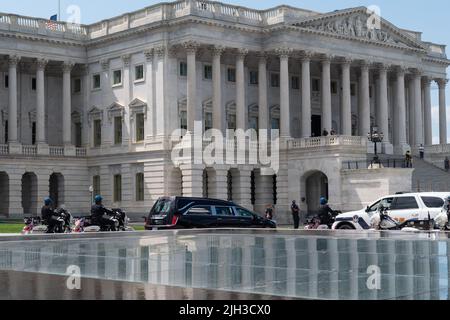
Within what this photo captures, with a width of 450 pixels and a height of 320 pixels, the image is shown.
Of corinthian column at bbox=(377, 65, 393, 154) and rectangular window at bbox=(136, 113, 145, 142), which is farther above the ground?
corinthian column at bbox=(377, 65, 393, 154)

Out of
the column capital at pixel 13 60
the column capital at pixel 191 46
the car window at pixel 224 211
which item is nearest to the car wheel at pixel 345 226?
the car window at pixel 224 211

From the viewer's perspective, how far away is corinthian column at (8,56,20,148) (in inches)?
2908

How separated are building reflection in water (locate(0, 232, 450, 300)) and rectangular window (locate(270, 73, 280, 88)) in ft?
164

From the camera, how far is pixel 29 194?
75.9 m

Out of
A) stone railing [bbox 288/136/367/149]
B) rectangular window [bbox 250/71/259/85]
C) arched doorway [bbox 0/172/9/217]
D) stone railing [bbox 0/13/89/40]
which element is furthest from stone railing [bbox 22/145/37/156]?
stone railing [bbox 288/136/367/149]

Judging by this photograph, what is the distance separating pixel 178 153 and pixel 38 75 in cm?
1579

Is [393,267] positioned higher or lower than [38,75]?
lower

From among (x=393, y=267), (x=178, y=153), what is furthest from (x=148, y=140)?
(x=393, y=267)

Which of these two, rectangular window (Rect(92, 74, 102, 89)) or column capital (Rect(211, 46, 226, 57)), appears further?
rectangular window (Rect(92, 74, 102, 89))

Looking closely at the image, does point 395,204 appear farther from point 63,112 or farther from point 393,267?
point 63,112

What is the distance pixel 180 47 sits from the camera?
70.1 m

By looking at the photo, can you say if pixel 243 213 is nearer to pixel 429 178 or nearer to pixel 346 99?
pixel 429 178

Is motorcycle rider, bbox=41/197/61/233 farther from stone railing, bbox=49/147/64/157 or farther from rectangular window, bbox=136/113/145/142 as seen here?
stone railing, bbox=49/147/64/157

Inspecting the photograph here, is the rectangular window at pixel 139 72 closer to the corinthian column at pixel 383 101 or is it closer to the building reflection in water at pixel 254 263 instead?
the corinthian column at pixel 383 101
